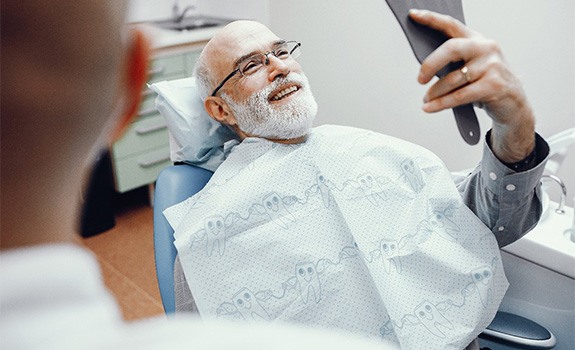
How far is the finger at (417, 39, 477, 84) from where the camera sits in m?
0.80

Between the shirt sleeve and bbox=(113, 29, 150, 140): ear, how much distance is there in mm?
973

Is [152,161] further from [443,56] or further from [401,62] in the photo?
[443,56]

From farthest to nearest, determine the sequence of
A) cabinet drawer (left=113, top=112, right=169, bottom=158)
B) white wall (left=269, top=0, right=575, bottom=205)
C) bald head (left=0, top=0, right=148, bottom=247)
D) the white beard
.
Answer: cabinet drawer (left=113, top=112, right=169, bottom=158) < white wall (left=269, top=0, right=575, bottom=205) < the white beard < bald head (left=0, top=0, right=148, bottom=247)

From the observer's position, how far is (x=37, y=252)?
0.28m

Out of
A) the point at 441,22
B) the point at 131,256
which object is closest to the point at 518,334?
the point at 441,22

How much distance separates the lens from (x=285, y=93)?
5.17 feet

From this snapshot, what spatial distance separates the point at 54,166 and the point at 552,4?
181 centimetres

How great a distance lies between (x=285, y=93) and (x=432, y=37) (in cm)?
77

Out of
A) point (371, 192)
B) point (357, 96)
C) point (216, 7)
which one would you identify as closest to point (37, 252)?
point (371, 192)

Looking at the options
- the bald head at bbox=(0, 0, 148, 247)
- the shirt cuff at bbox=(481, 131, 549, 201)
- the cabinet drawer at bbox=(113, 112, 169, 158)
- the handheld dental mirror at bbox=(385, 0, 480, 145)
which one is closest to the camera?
the bald head at bbox=(0, 0, 148, 247)

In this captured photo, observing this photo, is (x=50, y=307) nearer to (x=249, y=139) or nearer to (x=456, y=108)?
(x=456, y=108)

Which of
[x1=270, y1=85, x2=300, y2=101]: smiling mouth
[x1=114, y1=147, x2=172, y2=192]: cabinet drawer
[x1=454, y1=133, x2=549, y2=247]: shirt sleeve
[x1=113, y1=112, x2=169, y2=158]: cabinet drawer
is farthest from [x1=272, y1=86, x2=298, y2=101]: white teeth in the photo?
[x1=114, y1=147, x2=172, y2=192]: cabinet drawer

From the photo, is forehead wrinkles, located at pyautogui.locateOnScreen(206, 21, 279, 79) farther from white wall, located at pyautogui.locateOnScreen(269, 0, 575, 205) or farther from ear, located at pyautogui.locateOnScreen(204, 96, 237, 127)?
white wall, located at pyautogui.locateOnScreen(269, 0, 575, 205)

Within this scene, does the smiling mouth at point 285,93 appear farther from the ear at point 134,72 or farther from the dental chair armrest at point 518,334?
the ear at point 134,72
